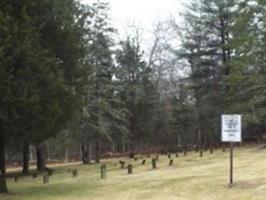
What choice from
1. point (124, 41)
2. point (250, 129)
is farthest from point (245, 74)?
point (124, 41)

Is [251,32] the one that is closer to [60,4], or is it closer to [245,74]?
[245,74]

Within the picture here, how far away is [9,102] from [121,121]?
3406 cm

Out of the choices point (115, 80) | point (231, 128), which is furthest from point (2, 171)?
point (115, 80)

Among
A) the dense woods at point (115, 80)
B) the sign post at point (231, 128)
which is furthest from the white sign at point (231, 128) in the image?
the dense woods at point (115, 80)

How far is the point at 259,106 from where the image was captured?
44.9 metres

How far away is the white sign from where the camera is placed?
1866 centimetres

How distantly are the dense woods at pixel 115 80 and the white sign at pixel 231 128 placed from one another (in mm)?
6603

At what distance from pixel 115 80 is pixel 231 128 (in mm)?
36249

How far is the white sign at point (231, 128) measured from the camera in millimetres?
18656

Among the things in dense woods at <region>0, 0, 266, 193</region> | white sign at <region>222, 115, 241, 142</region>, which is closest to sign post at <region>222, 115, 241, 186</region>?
white sign at <region>222, 115, 241, 142</region>

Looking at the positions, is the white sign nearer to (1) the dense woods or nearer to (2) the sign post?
(2) the sign post

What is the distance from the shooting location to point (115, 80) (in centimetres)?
5459

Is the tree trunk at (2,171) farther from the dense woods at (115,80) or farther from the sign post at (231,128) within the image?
the sign post at (231,128)

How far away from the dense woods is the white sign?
21.7 ft
